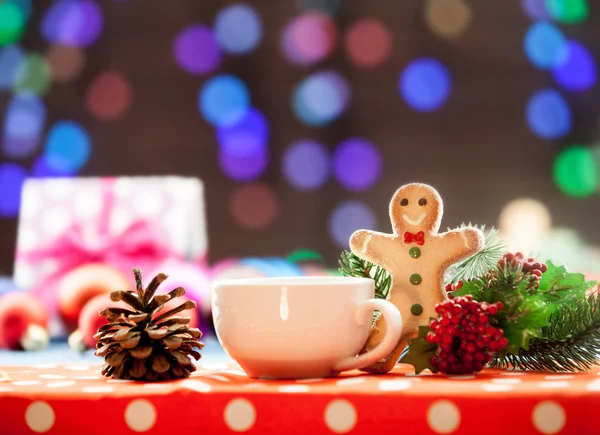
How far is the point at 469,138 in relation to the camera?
1544mm

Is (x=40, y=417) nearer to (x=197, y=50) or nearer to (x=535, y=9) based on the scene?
→ (x=197, y=50)

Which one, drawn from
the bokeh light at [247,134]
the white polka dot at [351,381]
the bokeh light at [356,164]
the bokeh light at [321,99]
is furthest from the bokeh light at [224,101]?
the white polka dot at [351,381]

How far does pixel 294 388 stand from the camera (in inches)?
14.8

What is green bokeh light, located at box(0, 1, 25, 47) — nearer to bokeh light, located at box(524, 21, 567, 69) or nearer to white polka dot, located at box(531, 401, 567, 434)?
bokeh light, located at box(524, 21, 567, 69)

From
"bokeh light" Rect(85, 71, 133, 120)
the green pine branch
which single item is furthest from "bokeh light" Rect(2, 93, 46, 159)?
the green pine branch

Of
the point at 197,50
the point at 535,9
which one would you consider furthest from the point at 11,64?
the point at 535,9

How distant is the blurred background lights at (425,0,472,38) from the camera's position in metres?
1.57

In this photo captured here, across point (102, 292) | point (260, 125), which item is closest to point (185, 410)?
point (102, 292)

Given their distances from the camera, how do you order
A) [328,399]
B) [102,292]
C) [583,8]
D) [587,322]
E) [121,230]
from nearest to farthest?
[328,399] < [587,322] < [102,292] < [121,230] < [583,8]

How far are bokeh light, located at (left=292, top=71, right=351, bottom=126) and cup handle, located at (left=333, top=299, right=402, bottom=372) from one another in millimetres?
1167

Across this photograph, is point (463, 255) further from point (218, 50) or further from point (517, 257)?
point (218, 50)

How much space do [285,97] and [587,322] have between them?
1210 mm

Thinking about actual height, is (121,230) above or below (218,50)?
below

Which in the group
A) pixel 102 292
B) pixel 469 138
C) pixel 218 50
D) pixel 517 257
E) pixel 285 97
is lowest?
pixel 102 292
